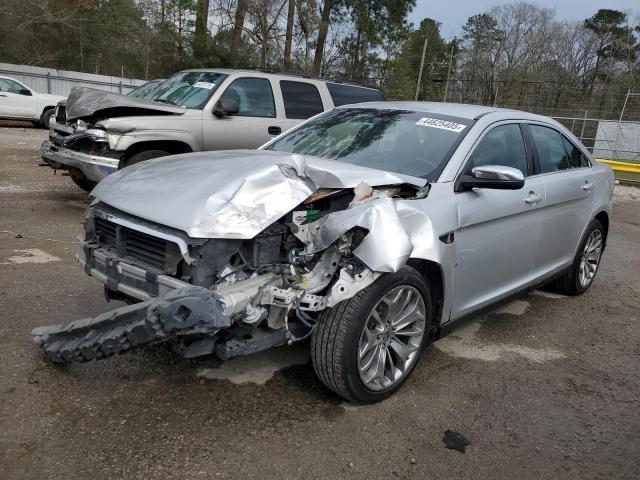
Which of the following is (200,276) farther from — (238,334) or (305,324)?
(305,324)

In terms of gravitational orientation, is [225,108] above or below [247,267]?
above

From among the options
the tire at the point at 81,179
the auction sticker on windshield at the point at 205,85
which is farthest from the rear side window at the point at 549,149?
the tire at the point at 81,179

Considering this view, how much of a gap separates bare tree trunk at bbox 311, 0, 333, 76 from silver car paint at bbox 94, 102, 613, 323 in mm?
27015

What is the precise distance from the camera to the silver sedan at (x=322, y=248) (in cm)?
273

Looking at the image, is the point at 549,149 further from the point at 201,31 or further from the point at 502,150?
the point at 201,31

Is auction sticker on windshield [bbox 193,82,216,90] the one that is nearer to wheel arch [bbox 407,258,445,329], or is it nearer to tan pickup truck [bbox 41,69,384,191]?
tan pickup truck [bbox 41,69,384,191]

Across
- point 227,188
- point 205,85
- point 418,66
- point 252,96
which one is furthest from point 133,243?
point 418,66

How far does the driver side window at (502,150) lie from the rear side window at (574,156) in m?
0.89

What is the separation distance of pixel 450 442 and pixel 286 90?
6.14m

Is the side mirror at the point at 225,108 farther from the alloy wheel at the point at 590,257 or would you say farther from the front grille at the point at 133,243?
the alloy wheel at the point at 590,257

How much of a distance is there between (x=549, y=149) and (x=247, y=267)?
9.97ft

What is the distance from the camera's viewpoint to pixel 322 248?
280cm

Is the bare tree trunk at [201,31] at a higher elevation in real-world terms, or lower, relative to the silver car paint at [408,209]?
higher

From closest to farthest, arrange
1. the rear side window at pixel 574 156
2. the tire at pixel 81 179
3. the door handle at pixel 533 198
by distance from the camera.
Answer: the door handle at pixel 533 198, the rear side window at pixel 574 156, the tire at pixel 81 179
